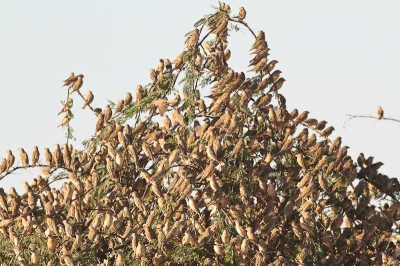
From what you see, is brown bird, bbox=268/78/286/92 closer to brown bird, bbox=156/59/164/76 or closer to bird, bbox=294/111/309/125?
bird, bbox=294/111/309/125

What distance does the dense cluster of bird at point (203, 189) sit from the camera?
4.60 metres

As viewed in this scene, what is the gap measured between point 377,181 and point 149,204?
4.93 ft

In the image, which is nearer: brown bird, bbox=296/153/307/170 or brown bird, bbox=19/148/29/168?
brown bird, bbox=296/153/307/170

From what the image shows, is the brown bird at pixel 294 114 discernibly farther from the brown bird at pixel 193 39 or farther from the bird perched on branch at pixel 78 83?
the bird perched on branch at pixel 78 83

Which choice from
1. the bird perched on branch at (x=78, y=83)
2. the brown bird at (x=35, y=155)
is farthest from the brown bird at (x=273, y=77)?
the brown bird at (x=35, y=155)

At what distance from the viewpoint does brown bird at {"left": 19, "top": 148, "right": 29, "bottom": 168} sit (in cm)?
512

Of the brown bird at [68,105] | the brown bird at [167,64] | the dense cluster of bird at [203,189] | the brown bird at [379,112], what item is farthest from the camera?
the brown bird at [379,112]

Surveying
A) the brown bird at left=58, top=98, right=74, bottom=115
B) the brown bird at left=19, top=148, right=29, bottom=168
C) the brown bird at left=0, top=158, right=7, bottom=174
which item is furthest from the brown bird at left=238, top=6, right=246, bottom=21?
the brown bird at left=0, top=158, right=7, bottom=174

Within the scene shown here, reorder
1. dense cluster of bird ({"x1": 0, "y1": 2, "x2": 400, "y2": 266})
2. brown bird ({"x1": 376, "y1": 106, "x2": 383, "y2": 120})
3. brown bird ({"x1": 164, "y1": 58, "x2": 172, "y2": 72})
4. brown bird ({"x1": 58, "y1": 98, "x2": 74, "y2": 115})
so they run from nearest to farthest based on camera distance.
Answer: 1. dense cluster of bird ({"x1": 0, "y1": 2, "x2": 400, "y2": 266})
2. brown bird ({"x1": 164, "y1": 58, "x2": 172, "y2": 72})
3. brown bird ({"x1": 58, "y1": 98, "x2": 74, "y2": 115})
4. brown bird ({"x1": 376, "y1": 106, "x2": 383, "y2": 120})

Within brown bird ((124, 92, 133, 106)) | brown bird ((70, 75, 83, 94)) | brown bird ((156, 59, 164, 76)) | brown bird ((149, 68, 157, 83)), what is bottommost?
brown bird ((124, 92, 133, 106))

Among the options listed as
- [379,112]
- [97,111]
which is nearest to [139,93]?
[97,111]

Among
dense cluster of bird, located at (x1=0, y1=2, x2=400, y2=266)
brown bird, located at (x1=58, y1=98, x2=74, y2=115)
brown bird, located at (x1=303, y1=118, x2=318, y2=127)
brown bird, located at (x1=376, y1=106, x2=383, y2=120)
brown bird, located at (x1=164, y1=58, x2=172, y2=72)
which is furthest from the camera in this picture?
brown bird, located at (x1=376, y1=106, x2=383, y2=120)

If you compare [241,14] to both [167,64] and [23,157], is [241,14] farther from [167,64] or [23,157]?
[23,157]

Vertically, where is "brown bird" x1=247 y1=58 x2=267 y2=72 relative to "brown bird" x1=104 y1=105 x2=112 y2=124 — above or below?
above
